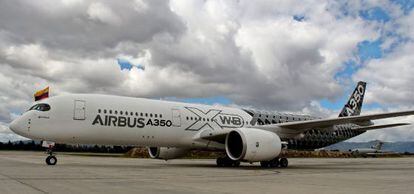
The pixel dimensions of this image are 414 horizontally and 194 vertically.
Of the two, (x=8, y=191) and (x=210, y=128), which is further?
(x=210, y=128)

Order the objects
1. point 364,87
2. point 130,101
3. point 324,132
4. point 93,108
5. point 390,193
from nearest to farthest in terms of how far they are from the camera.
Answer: point 390,193 < point 93,108 < point 130,101 < point 324,132 < point 364,87

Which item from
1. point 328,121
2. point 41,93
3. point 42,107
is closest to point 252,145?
point 328,121

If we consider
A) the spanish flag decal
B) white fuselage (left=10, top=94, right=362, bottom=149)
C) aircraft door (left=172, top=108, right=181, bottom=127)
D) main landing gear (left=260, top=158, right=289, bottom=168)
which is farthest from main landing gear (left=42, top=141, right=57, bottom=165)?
the spanish flag decal

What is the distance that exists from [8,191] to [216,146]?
571 inches

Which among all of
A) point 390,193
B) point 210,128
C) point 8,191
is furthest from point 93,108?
point 390,193

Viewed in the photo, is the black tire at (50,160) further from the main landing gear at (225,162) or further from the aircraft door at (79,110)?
the main landing gear at (225,162)

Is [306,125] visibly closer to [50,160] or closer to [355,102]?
[355,102]

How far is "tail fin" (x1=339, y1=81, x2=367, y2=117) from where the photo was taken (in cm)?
2948

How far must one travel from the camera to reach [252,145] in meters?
19.5

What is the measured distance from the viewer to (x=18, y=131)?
686 inches

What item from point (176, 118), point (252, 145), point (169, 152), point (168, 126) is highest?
point (176, 118)

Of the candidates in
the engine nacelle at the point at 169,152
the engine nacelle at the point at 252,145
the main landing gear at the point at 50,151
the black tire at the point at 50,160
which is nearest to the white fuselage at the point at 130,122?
the main landing gear at the point at 50,151

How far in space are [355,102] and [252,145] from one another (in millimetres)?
13687

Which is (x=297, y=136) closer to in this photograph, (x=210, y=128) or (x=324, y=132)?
(x=324, y=132)
